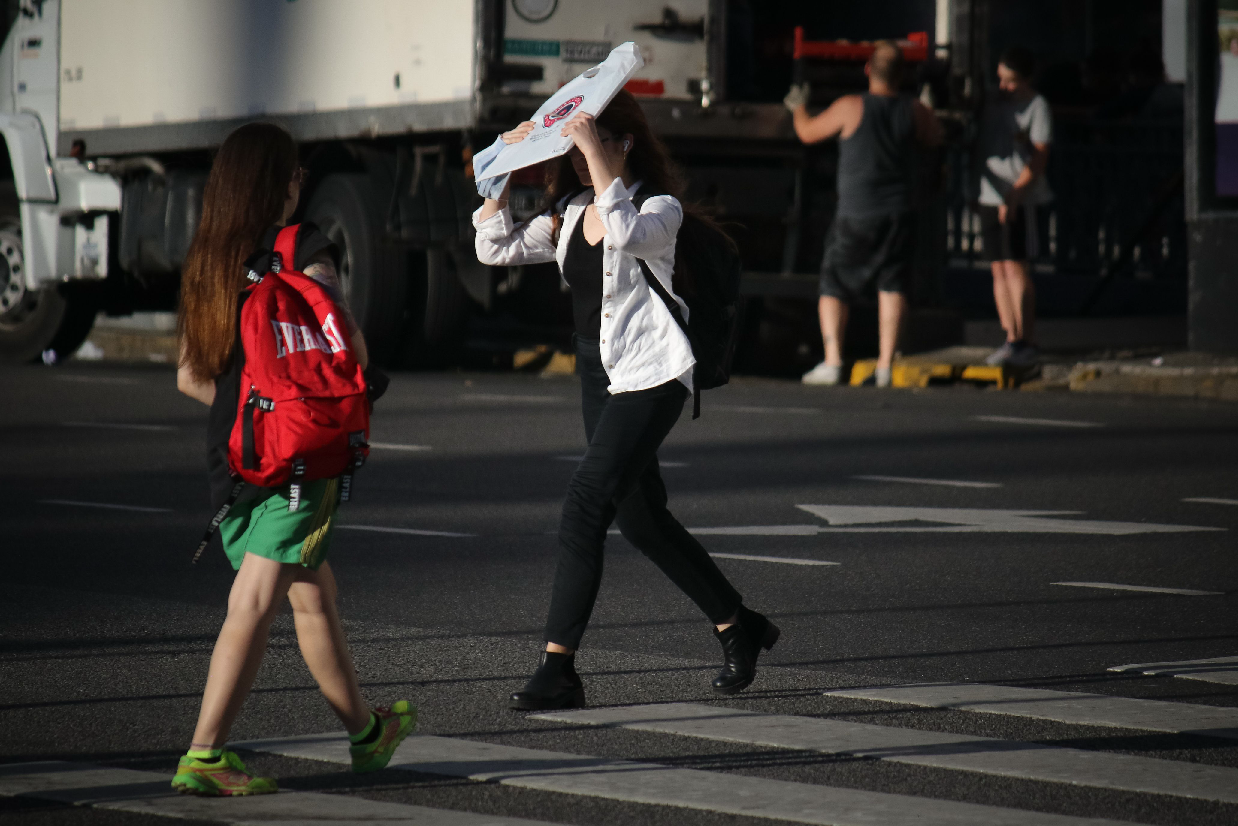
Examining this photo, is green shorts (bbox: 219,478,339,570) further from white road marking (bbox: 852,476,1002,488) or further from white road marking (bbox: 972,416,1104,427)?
white road marking (bbox: 972,416,1104,427)

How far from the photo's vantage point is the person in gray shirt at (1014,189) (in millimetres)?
14633

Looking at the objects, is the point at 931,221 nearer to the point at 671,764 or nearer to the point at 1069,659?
the point at 1069,659

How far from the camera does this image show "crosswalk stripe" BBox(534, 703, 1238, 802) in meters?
4.80

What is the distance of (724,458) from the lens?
1084cm

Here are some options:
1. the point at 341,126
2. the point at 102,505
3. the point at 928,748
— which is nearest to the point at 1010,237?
the point at 341,126

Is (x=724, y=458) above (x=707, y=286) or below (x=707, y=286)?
below

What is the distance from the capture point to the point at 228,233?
4.72m

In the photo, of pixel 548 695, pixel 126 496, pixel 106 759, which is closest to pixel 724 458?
pixel 126 496

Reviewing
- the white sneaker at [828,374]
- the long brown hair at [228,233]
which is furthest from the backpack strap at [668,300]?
the white sneaker at [828,374]

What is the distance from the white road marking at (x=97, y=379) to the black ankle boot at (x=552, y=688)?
33.9ft

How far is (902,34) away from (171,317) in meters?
8.16

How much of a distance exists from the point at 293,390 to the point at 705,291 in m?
1.50

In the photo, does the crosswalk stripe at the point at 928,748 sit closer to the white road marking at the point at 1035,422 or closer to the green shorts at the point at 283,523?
the green shorts at the point at 283,523

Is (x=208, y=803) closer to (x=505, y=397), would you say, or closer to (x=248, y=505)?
(x=248, y=505)
